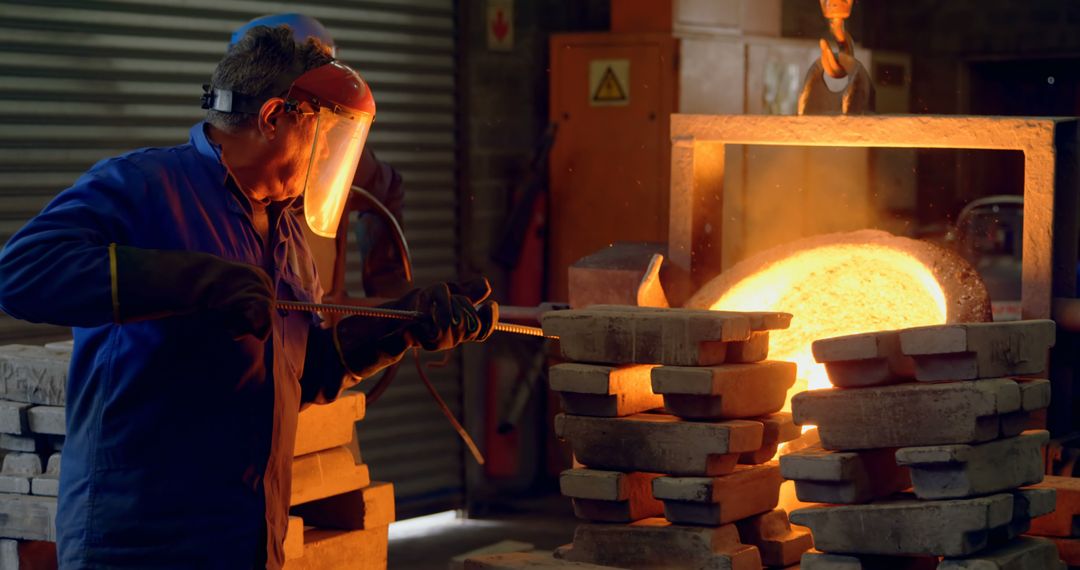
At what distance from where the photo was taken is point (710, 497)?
4.32 metres

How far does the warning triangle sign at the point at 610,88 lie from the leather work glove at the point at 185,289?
19.1 feet

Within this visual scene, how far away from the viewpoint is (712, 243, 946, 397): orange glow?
523 cm

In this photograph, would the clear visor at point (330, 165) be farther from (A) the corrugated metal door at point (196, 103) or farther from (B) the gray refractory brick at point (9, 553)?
(A) the corrugated metal door at point (196, 103)

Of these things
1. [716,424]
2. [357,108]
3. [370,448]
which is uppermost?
[357,108]

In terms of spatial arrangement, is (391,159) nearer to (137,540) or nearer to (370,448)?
(370,448)

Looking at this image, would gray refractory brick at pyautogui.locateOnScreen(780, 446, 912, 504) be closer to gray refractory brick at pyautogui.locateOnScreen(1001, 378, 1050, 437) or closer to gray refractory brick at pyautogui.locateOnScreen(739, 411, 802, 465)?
gray refractory brick at pyautogui.locateOnScreen(739, 411, 802, 465)

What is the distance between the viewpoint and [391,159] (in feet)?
27.9

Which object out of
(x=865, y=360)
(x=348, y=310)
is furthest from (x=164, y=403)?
(x=865, y=360)

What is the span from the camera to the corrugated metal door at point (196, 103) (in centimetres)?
689

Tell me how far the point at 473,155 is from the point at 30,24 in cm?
279

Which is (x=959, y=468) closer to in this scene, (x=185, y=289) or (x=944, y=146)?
(x=944, y=146)

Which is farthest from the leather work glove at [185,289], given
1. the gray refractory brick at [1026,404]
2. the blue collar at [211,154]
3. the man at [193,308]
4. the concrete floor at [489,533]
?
the concrete floor at [489,533]

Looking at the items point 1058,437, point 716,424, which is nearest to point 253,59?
point 716,424

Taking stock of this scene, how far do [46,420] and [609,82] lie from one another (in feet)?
15.7
